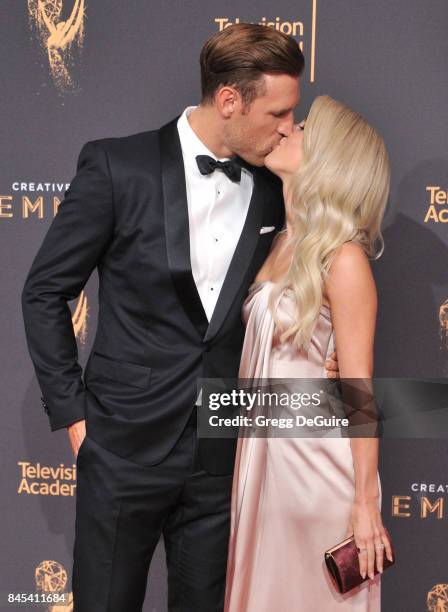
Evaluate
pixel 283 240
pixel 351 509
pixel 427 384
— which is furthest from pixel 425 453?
A: pixel 283 240

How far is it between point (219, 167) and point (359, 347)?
1.85ft

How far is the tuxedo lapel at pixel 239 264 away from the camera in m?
1.97

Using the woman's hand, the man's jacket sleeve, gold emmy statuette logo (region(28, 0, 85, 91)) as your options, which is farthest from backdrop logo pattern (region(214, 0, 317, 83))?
the woman's hand

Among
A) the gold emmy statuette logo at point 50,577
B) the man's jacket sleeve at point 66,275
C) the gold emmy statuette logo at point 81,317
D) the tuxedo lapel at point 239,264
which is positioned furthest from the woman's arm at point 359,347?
the gold emmy statuette logo at point 50,577

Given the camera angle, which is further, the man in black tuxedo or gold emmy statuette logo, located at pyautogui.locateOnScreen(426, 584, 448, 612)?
gold emmy statuette logo, located at pyautogui.locateOnScreen(426, 584, 448, 612)

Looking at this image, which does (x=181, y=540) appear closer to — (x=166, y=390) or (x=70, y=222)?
(x=166, y=390)

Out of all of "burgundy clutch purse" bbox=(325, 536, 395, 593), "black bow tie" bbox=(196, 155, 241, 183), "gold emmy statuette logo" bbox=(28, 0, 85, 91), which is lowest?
"burgundy clutch purse" bbox=(325, 536, 395, 593)

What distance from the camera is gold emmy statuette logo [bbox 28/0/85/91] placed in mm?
2551

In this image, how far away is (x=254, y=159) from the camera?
6.82 feet

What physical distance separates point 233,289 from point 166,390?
0.97 ft

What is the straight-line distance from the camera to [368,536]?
1.92m

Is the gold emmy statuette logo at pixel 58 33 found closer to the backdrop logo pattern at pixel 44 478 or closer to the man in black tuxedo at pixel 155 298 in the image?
the man in black tuxedo at pixel 155 298

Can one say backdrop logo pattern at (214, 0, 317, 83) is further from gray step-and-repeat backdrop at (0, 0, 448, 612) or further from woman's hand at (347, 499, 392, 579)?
woman's hand at (347, 499, 392, 579)

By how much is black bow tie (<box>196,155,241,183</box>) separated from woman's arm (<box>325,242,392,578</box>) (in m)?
0.34
